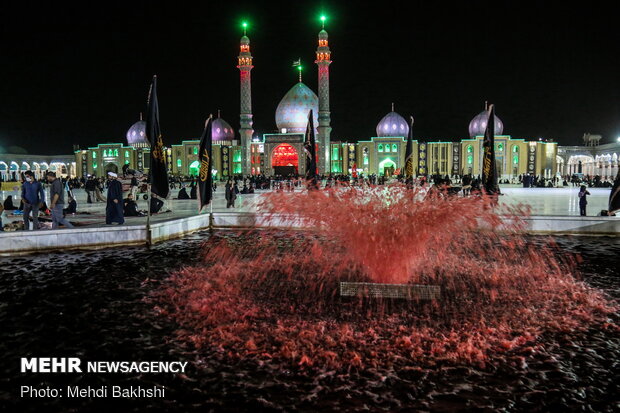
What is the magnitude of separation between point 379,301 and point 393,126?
5734cm

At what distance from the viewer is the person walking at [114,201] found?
36.8 ft

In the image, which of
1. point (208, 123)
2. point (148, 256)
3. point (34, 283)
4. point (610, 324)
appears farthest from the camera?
point (208, 123)

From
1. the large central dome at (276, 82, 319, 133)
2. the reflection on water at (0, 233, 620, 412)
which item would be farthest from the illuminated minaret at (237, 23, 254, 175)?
the reflection on water at (0, 233, 620, 412)

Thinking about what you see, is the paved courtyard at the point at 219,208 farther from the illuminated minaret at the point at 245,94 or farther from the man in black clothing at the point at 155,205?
the illuminated minaret at the point at 245,94

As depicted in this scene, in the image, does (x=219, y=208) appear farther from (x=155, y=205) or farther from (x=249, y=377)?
(x=249, y=377)

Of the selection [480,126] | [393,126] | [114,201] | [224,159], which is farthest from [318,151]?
[114,201]

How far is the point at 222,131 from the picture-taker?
66.2 metres

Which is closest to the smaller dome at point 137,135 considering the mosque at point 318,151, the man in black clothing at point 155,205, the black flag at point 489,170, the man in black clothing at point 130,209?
the mosque at point 318,151

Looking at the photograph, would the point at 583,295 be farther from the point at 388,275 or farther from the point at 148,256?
the point at 148,256

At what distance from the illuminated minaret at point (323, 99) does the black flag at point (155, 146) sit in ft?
133

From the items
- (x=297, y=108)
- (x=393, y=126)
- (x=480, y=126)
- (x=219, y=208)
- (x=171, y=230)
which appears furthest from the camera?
(x=393, y=126)

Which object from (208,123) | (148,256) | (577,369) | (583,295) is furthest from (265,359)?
(208,123)

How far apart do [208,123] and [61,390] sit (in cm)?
807

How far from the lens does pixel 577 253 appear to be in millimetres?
8859
